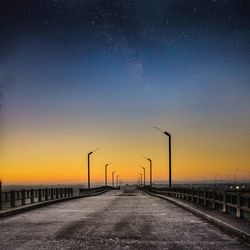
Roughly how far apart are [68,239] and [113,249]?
2135mm

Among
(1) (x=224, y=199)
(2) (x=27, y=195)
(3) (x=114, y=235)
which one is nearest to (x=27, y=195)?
(2) (x=27, y=195)

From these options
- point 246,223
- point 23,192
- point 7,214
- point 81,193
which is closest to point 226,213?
point 246,223

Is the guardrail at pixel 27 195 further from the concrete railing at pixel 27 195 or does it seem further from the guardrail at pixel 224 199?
the guardrail at pixel 224 199

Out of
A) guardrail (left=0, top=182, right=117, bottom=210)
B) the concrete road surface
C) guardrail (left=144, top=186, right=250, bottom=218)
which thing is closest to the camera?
the concrete road surface

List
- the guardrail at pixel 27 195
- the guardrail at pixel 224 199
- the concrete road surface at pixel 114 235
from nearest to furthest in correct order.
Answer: the concrete road surface at pixel 114 235, the guardrail at pixel 224 199, the guardrail at pixel 27 195

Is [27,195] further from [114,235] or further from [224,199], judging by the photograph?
[114,235]

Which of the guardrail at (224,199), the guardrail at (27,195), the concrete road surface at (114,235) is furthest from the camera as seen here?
the guardrail at (27,195)

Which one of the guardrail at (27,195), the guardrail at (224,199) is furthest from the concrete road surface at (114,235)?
the guardrail at (27,195)

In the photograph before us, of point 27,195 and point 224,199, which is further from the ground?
point 224,199

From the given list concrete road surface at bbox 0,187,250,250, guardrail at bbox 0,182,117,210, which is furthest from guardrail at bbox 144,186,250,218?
guardrail at bbox 0,182,117,210

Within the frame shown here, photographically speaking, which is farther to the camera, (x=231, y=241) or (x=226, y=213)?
(x=226, y=213)

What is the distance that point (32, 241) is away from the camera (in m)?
12.8

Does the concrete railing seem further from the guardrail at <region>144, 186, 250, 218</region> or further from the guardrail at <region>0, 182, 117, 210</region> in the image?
the guardrail at <region>144, 186, 250, 218</region>

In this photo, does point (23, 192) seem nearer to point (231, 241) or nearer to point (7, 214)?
point (7, 214)
